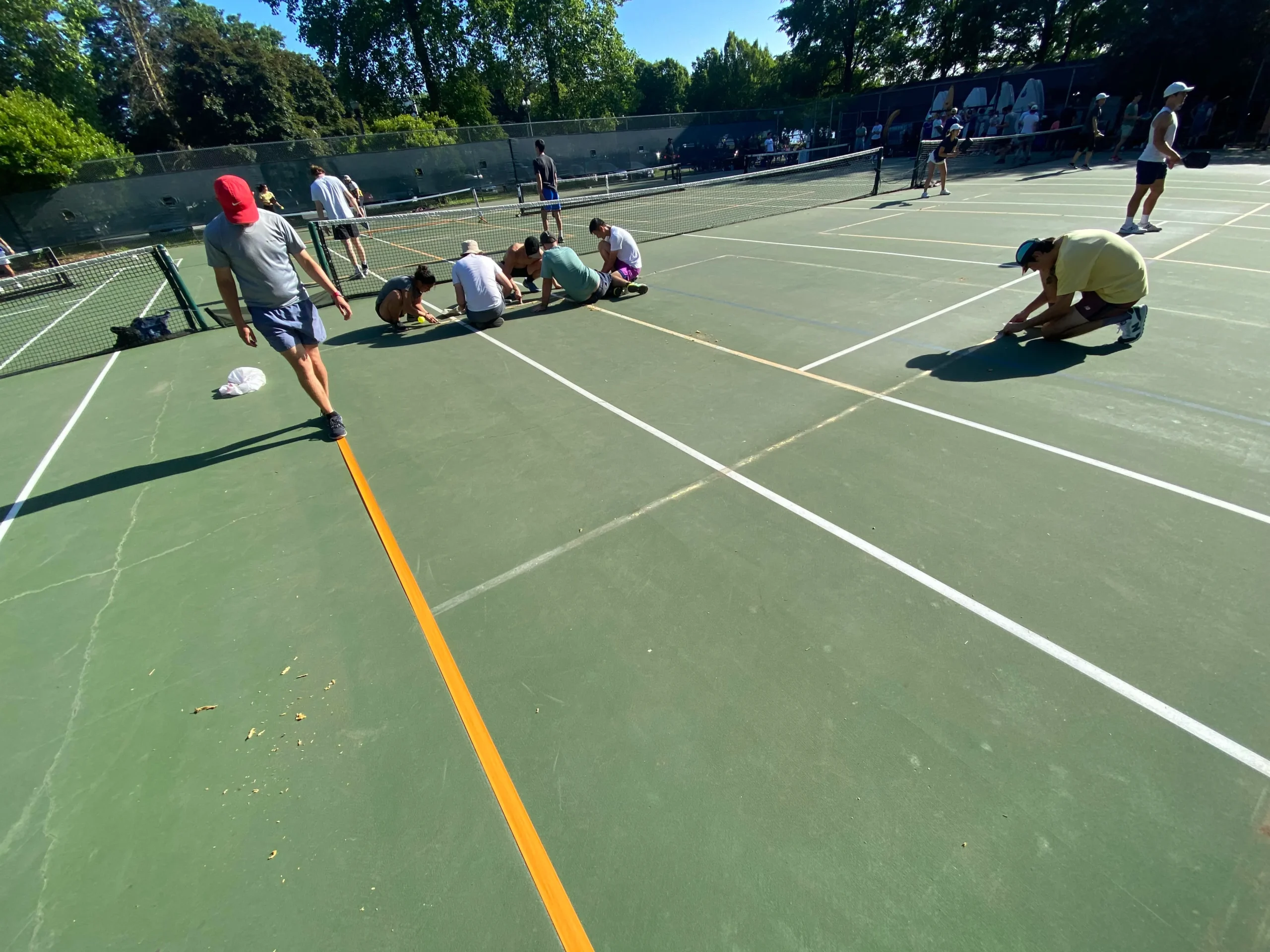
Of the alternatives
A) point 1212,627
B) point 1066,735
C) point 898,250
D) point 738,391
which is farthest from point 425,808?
point 898,250

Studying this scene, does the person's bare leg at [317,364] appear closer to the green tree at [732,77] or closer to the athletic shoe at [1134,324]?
the athletic shoe at [1134,324]

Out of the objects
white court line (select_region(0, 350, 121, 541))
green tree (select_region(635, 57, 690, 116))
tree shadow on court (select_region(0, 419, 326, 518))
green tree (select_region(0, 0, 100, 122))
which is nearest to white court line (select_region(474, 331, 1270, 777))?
tree shadow on court (select_region(0, 419, 326, 518))

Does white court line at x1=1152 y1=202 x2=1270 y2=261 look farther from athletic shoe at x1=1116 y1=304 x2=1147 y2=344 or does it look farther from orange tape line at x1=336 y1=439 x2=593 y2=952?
orange tape line at x1=336 y1=439 x2=593 y2=952

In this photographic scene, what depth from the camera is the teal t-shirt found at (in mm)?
8461

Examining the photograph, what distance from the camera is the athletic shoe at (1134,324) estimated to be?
215 inches

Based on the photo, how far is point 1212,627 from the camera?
8.68 feet

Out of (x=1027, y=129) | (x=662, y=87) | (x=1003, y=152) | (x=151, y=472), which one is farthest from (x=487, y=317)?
(x=662, y=87)

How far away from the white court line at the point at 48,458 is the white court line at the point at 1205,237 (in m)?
14.2

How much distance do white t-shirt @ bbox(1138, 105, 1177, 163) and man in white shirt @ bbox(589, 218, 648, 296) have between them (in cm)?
836

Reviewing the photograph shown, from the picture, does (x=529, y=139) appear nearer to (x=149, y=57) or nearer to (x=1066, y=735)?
(x=149, y=57)

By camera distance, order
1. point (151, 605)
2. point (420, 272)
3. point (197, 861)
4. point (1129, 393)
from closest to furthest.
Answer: point (197, 861)
point (151, 605)
point (1129, 393)
point (420, 272)

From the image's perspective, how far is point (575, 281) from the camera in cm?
852

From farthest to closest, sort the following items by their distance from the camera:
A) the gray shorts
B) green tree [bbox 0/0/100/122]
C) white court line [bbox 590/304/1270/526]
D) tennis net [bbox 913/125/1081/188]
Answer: green tree [bbox 0/0/100/122] < tennis net [bbox 913/125/1081/188] < the gray shorts < white court line [bbox 590/304/1270/526]

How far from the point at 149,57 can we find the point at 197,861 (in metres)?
60.8
